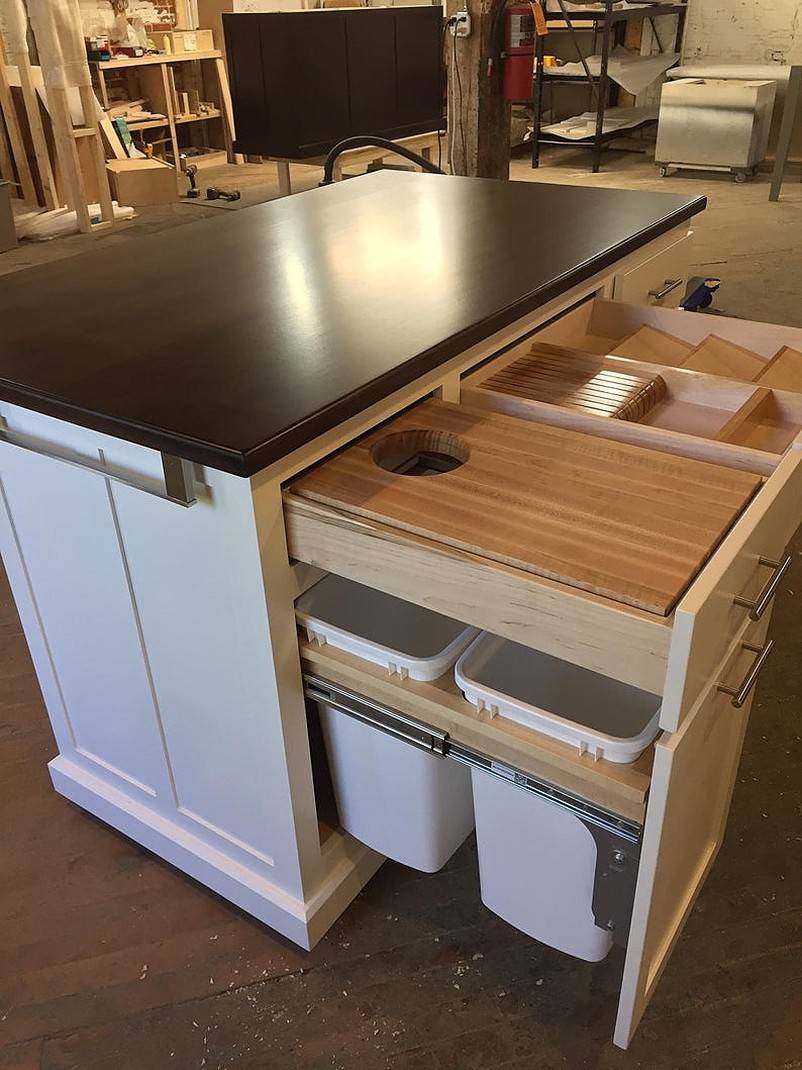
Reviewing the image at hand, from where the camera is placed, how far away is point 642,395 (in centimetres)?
125

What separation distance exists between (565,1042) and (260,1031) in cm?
43

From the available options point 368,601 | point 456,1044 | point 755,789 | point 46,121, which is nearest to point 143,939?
point 456,1044

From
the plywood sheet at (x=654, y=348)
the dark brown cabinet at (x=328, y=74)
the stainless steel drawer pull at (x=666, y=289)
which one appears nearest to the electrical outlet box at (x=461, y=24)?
the stainless steel drawer pull at (x=666, y=289)

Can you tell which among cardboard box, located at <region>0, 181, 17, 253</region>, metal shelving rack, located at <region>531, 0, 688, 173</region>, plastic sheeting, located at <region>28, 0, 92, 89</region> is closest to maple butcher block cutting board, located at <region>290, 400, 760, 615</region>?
cardboard box, located at <region>0, 181, 17, 253</region>

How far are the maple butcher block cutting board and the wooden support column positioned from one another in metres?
2.18

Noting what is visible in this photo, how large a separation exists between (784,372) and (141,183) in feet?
16.6

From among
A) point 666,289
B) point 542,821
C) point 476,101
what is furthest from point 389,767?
point 476,101

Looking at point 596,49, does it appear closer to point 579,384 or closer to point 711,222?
point 711,222

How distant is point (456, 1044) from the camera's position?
123 cm

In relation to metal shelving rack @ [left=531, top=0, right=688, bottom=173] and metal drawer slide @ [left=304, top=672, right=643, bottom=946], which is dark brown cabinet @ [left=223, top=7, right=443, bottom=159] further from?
metal drawer slide @ [left=304, top=672, right=643, bottom=946]

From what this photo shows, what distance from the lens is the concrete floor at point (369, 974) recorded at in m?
1.22

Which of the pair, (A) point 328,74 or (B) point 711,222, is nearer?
(A) point 328,74

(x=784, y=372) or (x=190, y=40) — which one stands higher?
(x=190, y=40)

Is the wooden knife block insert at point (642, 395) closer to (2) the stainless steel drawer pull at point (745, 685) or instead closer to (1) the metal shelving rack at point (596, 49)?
(2) the stainless steel drawer pull at point (745, 685)
